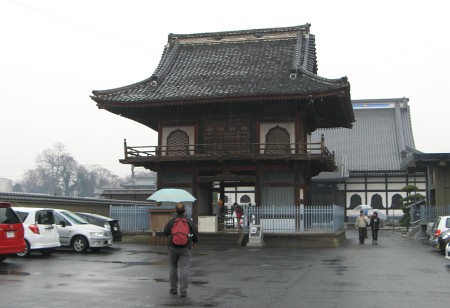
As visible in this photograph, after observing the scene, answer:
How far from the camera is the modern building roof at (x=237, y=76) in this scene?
88.4 feet

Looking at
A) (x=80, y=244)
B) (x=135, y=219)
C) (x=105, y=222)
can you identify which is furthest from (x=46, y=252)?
(x=135, y=219)

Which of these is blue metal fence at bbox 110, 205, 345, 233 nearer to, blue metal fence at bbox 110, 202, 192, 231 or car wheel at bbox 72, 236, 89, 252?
blue metal fence at bbox 110, 202, 192, 231

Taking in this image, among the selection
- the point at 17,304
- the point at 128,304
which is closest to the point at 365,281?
the point at 128,304

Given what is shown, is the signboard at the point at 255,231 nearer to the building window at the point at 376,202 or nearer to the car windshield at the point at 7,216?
the car windshield at the point at 7,216

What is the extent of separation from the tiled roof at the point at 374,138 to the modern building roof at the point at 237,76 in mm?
17836

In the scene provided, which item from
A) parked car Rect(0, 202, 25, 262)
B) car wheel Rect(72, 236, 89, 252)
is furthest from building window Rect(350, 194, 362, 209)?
parked car Rect(0, 202, 25, 262)

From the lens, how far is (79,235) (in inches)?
796

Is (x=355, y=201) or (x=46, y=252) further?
(x=355, y=201)

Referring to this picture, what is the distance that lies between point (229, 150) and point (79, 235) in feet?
34.9

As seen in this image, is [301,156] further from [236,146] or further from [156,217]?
[156,217]

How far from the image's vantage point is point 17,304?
927 cm

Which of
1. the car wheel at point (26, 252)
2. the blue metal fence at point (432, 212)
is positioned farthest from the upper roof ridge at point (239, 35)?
the car wheel at point (26, 252)

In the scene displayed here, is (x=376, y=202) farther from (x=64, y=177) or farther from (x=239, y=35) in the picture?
(x=64, y=177)

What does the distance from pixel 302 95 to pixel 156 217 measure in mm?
9022
